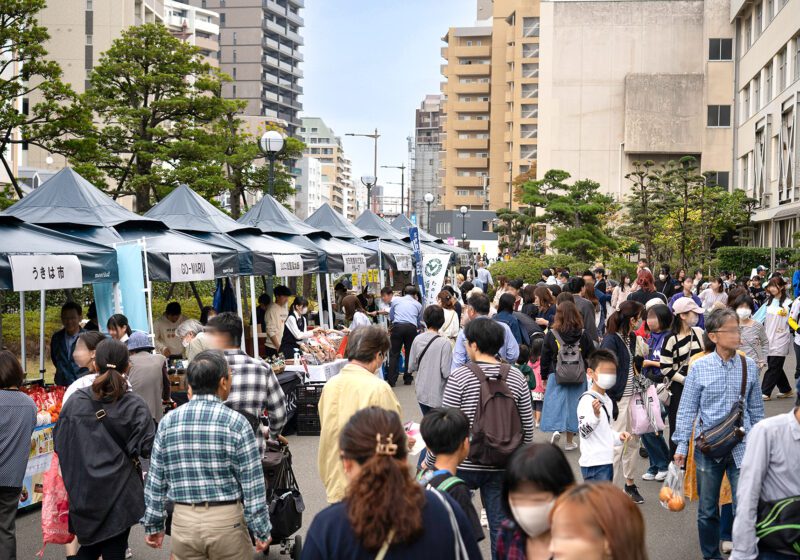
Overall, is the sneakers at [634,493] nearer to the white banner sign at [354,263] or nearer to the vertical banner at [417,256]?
the white banner sign at [354,263]

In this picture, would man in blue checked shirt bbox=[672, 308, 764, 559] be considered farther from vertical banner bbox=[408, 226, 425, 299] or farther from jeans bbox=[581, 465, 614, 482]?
vertical banner bbox=[408, 226, 425, 299]

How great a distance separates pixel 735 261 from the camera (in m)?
40.5

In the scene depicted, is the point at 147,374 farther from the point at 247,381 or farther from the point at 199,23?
the point at 199,23

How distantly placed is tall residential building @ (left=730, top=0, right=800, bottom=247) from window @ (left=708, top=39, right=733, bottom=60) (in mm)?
6577

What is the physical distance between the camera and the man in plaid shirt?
5609 mm

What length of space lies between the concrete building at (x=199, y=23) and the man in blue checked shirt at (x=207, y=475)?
88.5 meters

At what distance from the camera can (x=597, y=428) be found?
655 cm

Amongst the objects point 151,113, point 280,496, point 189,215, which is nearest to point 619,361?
point 280,496

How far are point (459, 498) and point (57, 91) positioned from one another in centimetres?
1856

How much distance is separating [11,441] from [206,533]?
1.74 metres

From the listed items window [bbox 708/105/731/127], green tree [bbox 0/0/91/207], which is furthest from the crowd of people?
window [bbox 708/105/731/127]

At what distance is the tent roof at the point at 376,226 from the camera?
26.1 meters

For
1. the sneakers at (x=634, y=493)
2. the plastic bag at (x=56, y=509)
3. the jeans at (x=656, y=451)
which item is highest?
the plastic bag at (x=56, y=509)

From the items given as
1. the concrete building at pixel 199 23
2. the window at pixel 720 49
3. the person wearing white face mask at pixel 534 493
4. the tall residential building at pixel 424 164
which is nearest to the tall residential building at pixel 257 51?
the concrete building at pixel 199 23
